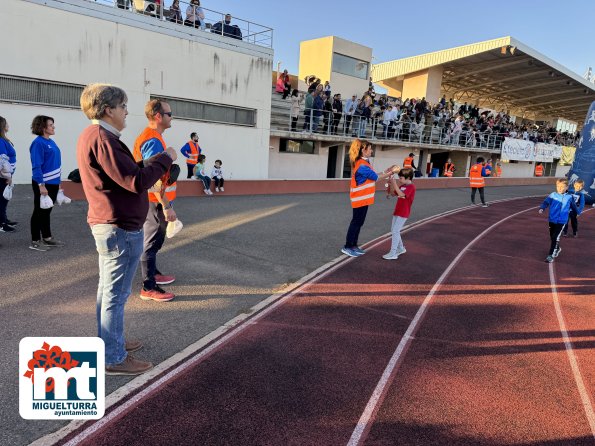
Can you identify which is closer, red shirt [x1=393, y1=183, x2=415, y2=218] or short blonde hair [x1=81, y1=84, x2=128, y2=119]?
short blonde hair [x1=81, y1=84, x2=128, y2=119]

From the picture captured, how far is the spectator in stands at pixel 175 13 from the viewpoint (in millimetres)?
14950

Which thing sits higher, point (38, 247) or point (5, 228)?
point (5, 228)

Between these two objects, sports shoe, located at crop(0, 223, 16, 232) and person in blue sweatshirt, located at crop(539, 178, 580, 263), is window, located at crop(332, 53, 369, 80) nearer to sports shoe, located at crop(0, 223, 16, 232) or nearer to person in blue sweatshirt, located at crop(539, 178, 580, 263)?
person in blue sweatshirt, located at crop(539, 178, 580, 263)

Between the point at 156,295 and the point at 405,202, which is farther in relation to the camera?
the point at 405,202

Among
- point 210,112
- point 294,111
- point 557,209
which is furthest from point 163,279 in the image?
point 294,111

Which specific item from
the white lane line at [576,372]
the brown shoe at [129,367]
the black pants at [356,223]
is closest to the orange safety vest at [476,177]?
the black pants at [356,223]

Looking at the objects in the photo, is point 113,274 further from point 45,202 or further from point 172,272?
point 45,202

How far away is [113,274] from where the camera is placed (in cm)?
303

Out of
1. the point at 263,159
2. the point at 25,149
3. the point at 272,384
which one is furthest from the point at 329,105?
the point at 272,384

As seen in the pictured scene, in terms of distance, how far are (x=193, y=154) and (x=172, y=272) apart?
877 centimetres

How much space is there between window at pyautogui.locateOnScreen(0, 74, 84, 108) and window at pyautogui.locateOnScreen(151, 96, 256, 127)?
272 centimetres

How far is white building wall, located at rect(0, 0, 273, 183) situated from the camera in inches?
474

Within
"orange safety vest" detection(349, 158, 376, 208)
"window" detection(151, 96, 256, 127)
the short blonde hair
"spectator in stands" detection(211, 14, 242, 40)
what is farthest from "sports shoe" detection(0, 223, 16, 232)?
"spectator in stands" detection(211, 14, 242, 40)

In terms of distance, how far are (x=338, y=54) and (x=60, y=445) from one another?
25.7 m
